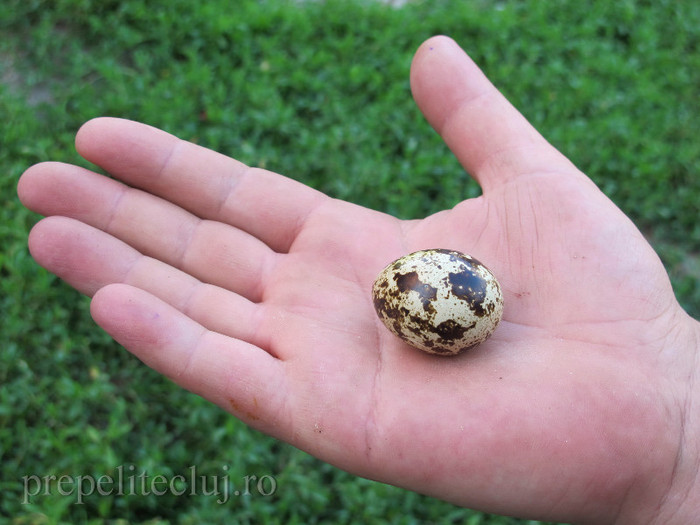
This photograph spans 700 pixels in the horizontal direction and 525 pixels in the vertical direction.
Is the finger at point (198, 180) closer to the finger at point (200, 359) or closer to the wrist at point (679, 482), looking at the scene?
→ the finger at point (200, 359)

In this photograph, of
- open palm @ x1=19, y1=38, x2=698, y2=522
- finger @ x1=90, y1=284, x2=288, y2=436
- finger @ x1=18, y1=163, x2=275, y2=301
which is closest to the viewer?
open palm @ x1=19, y1=38, x2=698, y2=522

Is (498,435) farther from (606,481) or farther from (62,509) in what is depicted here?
(62,509)

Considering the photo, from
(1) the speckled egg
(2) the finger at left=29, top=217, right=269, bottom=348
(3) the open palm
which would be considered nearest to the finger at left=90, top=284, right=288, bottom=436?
(3) the open palm

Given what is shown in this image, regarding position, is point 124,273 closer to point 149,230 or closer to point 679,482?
point 149,230

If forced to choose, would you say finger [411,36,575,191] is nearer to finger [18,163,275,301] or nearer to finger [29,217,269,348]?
finger [18,163,275,301]

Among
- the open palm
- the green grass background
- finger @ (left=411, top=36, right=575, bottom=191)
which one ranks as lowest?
the green grass background

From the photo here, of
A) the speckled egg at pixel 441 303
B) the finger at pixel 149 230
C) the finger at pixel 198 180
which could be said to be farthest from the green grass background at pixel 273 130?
the speckled egg at pixel 441 303

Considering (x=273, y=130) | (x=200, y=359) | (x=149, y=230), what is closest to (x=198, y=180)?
(x=149, y=230)
